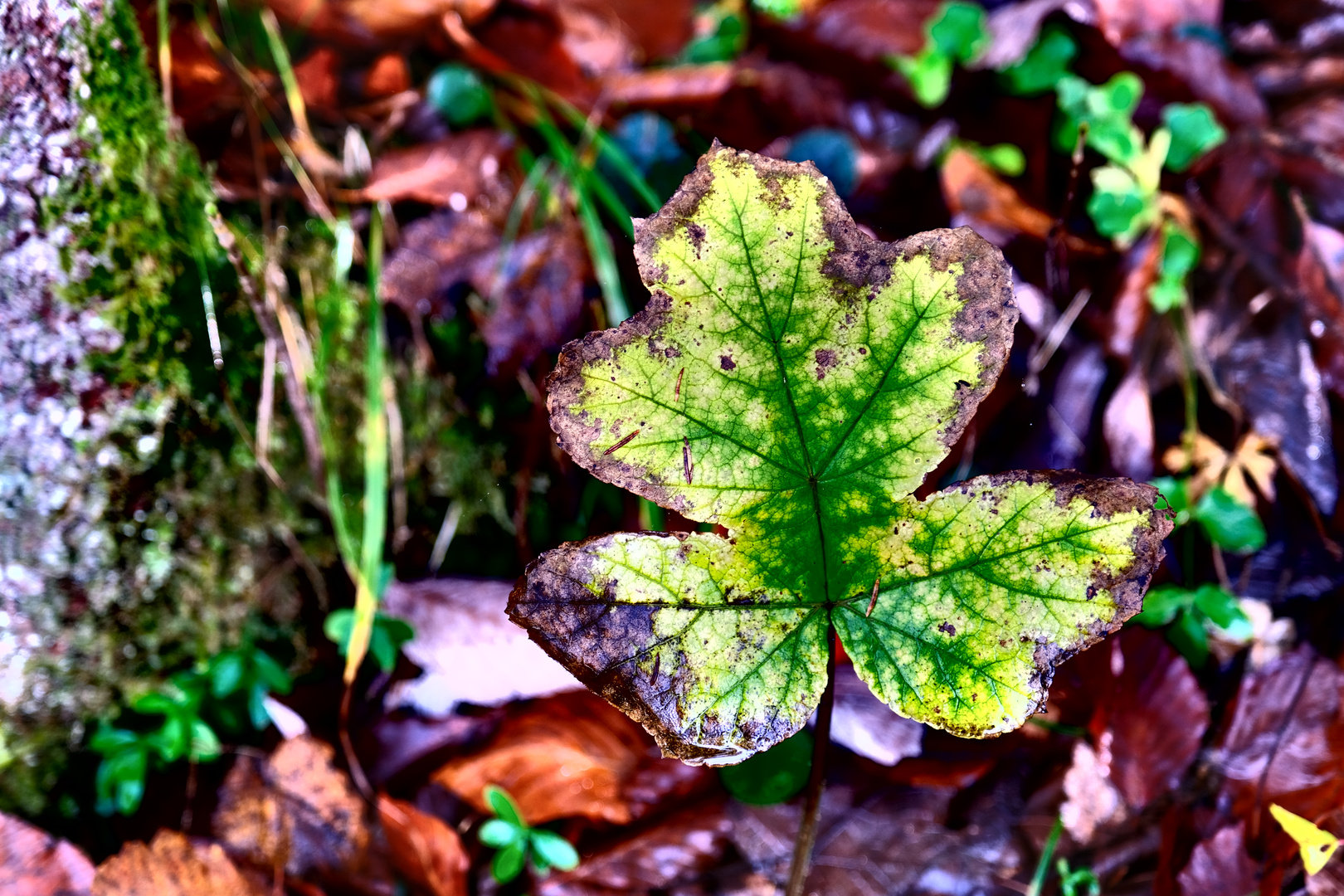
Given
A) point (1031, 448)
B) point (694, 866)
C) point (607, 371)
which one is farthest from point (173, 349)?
point (1031, 448)

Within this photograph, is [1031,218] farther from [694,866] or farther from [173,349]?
Result: [173,349]

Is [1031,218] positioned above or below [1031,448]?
above

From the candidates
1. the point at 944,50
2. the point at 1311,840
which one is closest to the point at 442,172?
the point at 944,50

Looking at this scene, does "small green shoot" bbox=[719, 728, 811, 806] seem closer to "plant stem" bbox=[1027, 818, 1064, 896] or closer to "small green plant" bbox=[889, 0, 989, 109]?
"plant stem" bbox=[1027, 818, 1064, 896]

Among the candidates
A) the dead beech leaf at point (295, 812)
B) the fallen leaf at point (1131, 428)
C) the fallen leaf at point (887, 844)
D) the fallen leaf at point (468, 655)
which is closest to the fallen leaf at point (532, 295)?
the fallen leaf at point (468, 655)

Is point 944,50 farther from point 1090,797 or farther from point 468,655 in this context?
point 468,655

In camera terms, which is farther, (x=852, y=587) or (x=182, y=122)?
(x=182, y=122)

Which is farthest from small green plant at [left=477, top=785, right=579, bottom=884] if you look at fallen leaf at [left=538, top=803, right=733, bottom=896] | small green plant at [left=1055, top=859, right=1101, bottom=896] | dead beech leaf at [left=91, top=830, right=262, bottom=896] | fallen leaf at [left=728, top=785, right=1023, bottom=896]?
small green plant at [left=1055, top=859, right=1101, bottom=896]
